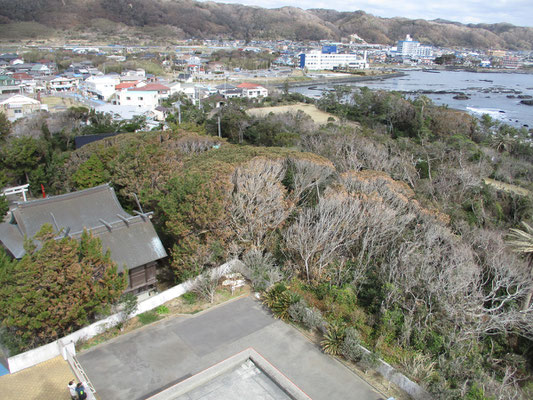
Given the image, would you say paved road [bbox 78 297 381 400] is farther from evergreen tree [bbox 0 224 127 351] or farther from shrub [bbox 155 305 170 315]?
evergreen tree [bbox 0 224 127 351]

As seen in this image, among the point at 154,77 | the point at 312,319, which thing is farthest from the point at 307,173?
the point at 154,77

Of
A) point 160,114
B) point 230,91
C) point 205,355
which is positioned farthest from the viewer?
point 230,91

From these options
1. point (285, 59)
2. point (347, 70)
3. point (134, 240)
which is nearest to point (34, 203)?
point (134, 240)

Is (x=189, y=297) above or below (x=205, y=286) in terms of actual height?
below

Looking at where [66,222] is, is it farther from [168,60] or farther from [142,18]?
[142,18]

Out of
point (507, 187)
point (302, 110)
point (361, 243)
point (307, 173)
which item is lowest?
point (507, 187)

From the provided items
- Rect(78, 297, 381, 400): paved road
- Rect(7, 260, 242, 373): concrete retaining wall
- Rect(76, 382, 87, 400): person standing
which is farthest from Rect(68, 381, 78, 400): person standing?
Rect(7, 260, 242, 373): concrete retaining wall

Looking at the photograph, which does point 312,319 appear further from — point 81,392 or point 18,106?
point 18,106
